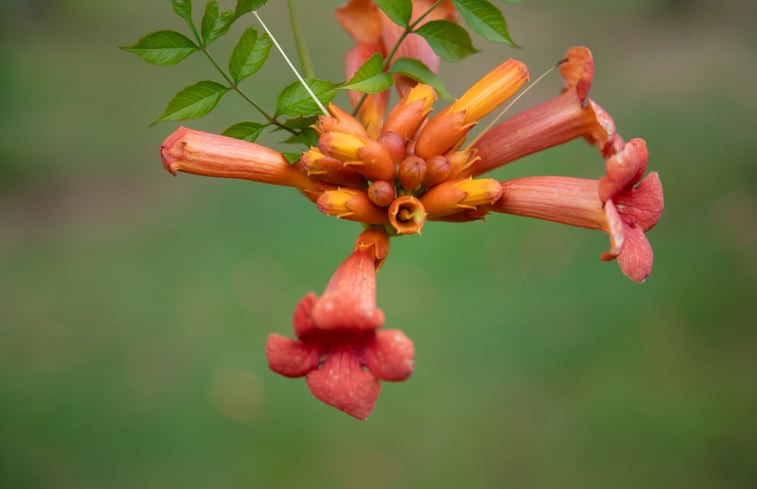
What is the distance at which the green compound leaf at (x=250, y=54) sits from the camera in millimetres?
1342

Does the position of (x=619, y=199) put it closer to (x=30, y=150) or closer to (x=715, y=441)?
(x=715, y=441)

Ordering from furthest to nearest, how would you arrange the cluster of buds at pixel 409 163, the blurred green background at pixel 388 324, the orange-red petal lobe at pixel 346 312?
the blurred green background at pixel 388 324
the cluster of buds at pixel 409 163
the orange-red petal lobe at pixel 346 312

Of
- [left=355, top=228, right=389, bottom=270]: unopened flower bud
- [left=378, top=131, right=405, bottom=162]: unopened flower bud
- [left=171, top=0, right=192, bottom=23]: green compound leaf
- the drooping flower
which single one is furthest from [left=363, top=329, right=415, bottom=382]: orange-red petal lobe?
[left=171, top=0, right=192, bottom=23]: green compound leaf

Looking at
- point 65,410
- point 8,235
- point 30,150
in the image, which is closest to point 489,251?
point 65,410

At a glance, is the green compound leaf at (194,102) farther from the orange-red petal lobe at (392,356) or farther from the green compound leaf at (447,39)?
the orange-red petal lobe at (392,356)

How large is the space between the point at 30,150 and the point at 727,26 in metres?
7.53

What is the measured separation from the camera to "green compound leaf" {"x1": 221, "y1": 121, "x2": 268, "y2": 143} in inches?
53.3

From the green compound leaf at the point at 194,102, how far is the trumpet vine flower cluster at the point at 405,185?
59 millimetres

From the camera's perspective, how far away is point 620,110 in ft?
21.6

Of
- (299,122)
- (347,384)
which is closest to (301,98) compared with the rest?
(299,122)

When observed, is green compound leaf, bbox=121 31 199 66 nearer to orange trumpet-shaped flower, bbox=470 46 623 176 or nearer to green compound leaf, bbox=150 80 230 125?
green compound leaf, bbox=150 80 230 125

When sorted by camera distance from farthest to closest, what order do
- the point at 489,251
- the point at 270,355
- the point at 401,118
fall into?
1. the point at 489,251
2. the point at 401,118
3. the point at 270,355

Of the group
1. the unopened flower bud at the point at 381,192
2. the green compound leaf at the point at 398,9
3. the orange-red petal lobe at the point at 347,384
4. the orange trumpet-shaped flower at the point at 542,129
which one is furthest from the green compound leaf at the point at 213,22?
the orange-red petal lobe at the point at 347,384

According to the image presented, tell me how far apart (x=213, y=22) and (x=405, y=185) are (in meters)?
0.47
